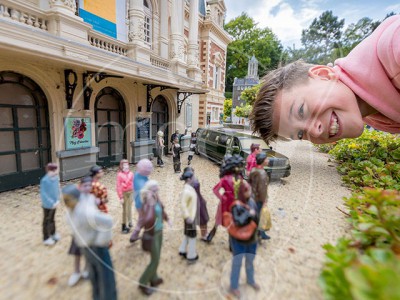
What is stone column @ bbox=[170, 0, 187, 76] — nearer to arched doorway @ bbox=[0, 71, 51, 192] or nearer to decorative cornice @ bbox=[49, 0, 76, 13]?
decorative cornice @ bbox=[49, 0, 76, 13]

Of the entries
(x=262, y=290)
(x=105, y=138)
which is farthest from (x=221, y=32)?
(x=262, y=290)

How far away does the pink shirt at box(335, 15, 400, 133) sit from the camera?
1.66 m

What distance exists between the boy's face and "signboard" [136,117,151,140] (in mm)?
8252

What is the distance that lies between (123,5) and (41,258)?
845cm

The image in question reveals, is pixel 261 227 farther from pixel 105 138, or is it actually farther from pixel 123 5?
pixel 123 5

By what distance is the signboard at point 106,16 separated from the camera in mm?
6716

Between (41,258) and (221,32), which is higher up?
(221,32)

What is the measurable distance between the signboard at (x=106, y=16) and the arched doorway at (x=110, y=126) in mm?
2048

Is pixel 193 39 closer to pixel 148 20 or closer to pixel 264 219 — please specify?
pixel 148 20

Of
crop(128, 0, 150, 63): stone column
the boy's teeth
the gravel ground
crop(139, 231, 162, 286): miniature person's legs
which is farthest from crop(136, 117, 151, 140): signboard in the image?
the boy's teeth

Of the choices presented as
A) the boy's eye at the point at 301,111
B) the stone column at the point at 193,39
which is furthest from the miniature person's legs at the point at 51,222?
the stone column at the point at 193,39

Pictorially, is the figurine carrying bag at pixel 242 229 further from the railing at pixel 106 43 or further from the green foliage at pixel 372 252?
the railing at pixel 106 43

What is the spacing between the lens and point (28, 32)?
457 cm

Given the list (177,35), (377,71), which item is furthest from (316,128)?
(177,35)
